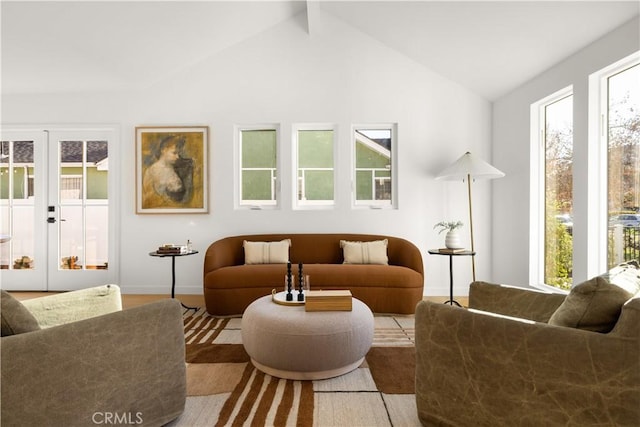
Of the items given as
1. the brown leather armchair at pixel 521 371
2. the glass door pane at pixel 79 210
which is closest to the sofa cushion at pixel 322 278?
the brown leather armchair at pixel 521 371

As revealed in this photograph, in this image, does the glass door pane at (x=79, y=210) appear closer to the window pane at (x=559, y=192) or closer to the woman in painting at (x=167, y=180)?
the woman in painting at (x=167, y=180)

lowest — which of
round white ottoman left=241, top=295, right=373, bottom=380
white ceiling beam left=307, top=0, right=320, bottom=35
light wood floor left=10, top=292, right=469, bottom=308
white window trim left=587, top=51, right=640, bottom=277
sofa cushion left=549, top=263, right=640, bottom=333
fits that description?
light wood floor left=10, top=292, right=469, bottom=308

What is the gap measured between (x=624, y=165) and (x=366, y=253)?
7.81 ft

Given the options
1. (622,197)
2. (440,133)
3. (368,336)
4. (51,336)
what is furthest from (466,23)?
(51,336)

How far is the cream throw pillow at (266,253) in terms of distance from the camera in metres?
3.98

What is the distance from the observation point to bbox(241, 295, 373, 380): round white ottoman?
2.07 m

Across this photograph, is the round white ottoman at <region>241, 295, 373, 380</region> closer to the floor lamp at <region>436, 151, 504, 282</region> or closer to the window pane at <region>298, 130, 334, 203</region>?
the floor lamp at <region>436, 151, 504, 282</region>

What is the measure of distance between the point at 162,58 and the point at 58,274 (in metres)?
3.12

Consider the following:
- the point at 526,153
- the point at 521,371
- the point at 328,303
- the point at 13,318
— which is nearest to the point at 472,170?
the point at 526,153

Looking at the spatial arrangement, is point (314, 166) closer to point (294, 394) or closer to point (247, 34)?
point (247, 34)

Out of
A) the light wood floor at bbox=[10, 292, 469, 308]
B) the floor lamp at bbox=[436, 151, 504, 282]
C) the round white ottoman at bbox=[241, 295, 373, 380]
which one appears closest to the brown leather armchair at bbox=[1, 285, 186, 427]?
the round white ottoman at bbox=[241, 295, 373, 380]

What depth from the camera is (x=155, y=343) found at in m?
1.58

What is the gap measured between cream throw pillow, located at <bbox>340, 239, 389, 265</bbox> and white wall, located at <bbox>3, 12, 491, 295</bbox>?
502 mm

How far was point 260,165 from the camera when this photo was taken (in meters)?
4.66
